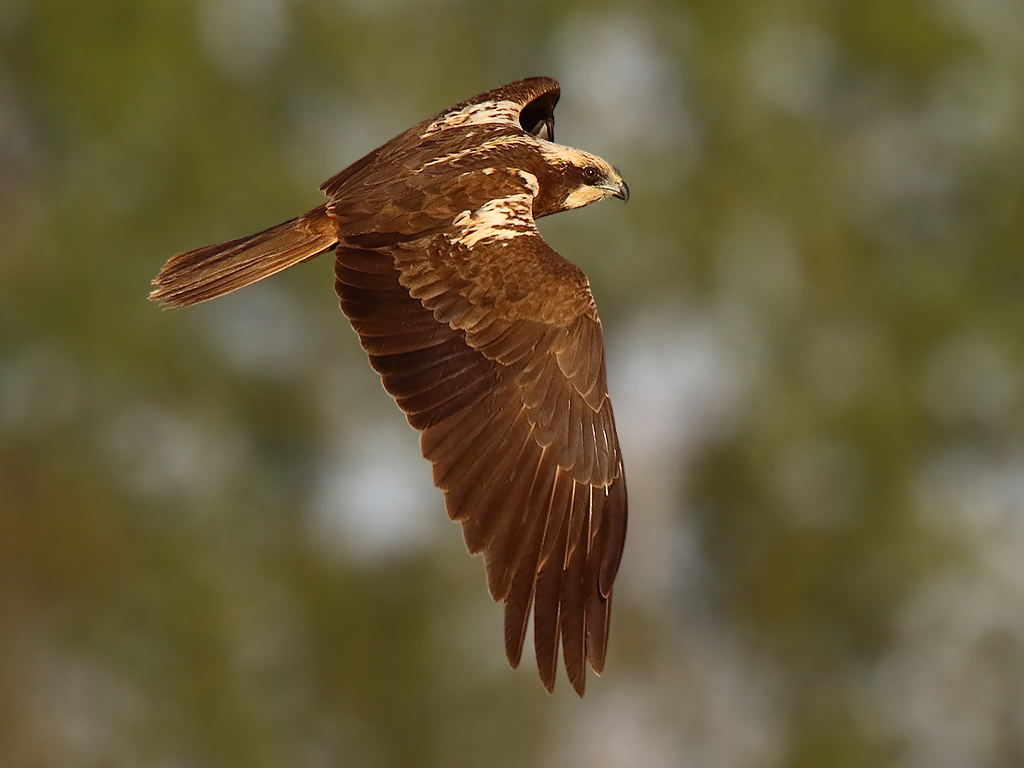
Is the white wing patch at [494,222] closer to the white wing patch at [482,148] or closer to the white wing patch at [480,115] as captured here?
the white wing patch at [482,148]

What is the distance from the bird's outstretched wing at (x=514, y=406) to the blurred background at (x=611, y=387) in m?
12.7

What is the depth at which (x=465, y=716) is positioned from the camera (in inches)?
795

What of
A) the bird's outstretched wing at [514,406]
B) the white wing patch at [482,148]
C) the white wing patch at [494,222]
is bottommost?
the bird's outstretched wing at [514,406]

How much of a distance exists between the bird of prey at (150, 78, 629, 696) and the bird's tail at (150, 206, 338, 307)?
0.03m

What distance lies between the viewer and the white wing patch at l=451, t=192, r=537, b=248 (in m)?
7.43

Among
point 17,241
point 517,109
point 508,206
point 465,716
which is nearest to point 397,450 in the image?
point 465,716

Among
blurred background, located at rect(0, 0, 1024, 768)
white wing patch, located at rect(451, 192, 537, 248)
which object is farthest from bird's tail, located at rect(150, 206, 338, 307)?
blurred background, located at rect(0, 0, 1024, 768)

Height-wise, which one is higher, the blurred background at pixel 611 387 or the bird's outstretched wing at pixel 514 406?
the blurred background at pixel 611 387

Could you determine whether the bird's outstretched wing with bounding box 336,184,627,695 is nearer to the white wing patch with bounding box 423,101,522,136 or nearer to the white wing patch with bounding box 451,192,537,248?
the white wing patch with bounding box 451,192,537,248

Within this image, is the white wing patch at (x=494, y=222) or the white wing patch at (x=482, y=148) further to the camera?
the white wing patch at (x=482, y=148)

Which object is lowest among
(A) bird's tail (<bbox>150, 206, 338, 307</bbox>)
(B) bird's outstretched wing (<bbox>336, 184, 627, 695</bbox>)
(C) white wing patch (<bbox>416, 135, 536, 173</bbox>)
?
(B) bird's outstretched wing (<bbox>336, 184, 627, 695</bbox>)

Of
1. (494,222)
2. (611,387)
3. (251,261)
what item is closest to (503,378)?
(494,222)

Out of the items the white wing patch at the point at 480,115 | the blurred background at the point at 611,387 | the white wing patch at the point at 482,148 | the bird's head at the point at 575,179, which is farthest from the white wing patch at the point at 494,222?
the blurred background at the point at 611,387

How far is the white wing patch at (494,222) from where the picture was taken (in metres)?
7.43
